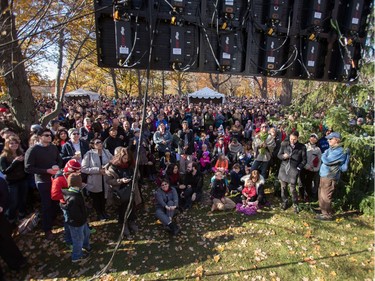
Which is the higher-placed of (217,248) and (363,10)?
(363,10)

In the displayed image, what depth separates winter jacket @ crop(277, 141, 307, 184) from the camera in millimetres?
5078

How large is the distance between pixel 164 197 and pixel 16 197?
9.36ft

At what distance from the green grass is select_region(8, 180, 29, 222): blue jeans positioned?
0.53m

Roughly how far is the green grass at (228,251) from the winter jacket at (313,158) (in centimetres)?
105

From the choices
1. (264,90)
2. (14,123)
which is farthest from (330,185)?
(264,90)

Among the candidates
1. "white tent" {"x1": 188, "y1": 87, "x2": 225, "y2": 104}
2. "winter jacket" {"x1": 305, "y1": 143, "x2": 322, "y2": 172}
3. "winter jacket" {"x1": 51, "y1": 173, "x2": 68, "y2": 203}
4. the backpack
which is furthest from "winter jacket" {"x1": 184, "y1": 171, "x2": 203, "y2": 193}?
"white tent" {"x1": 188, "y1": 87, "x2": 225, "y2": 104}

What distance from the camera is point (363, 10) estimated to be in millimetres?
4691

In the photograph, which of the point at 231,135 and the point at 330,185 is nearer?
the point at 330,185

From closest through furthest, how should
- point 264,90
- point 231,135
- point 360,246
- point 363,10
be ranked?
1. point 360,246
2. point 363,10
3. point 231,135
4. point 264,90

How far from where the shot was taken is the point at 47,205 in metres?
4.18

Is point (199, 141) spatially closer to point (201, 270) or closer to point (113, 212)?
point (113, 212)

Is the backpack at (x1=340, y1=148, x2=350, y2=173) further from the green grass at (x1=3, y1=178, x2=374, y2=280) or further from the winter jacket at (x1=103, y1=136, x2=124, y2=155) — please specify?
the winter jacket at (x1=103, y1=136, x2=124, y2=155)

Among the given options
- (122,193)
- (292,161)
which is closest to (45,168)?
(122,193)

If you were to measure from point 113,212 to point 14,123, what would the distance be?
3621mm
